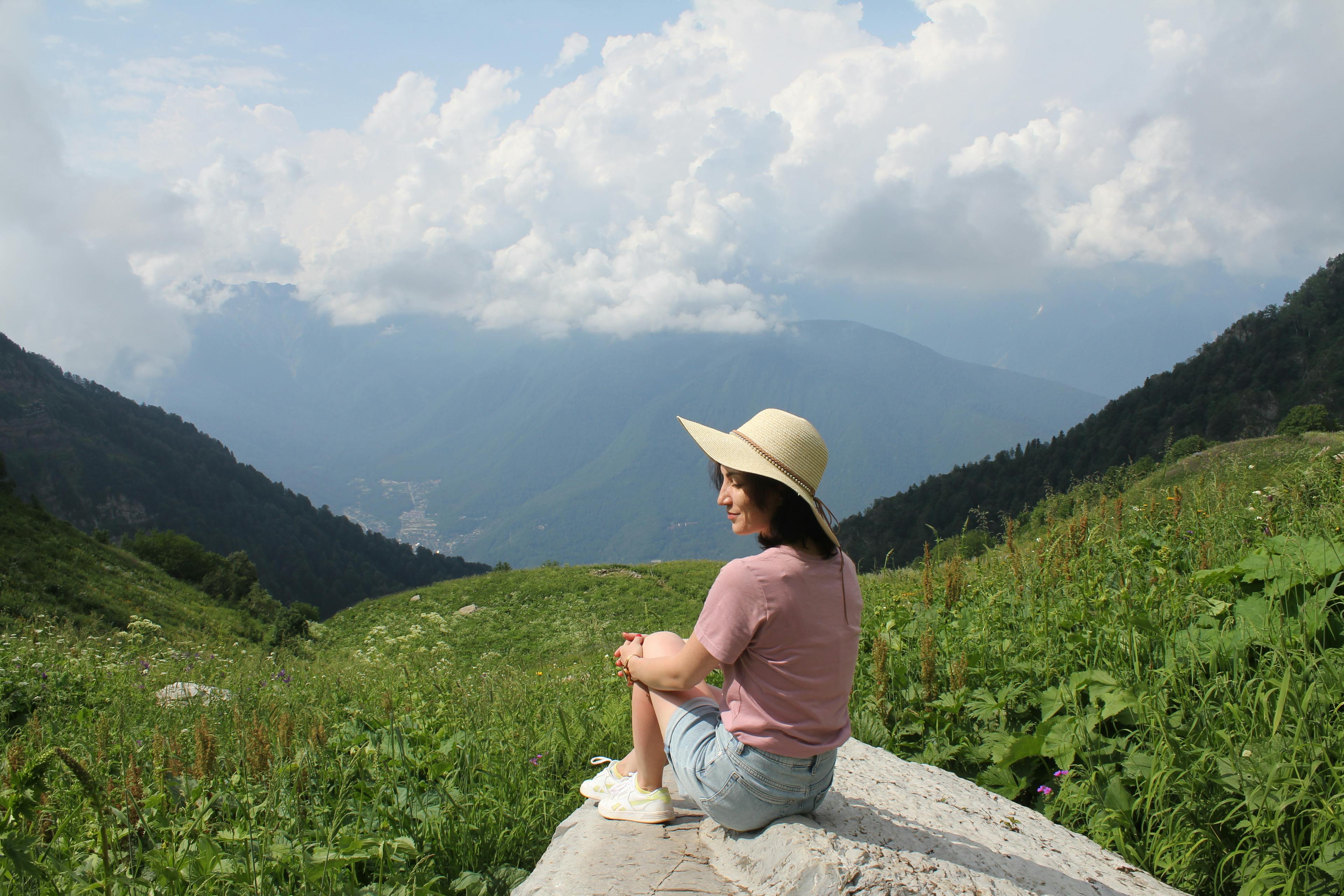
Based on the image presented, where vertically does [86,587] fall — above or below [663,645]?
Answer: above

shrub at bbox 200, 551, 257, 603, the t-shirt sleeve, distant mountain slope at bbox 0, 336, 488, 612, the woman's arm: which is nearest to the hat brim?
the t-shirt sleeve

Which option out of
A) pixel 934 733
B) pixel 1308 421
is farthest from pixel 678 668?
pixel 1308 421

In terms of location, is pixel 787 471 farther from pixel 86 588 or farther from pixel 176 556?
pixel 176 556

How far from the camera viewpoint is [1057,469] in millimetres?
77500

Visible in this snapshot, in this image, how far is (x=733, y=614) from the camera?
8.70 ft

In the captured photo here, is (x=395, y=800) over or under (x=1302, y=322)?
under

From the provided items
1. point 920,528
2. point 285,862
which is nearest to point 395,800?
point 285,862

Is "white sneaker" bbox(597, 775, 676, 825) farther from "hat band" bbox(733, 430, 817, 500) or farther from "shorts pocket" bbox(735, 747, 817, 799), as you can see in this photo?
"hat band" bbox(733, 430, 817, 500)

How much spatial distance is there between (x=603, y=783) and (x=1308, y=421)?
43417mm

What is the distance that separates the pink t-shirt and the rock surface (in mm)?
371

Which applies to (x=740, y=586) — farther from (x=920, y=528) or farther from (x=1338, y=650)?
(x=920, y=528)

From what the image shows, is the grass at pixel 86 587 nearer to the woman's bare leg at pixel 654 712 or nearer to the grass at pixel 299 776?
the grass at pixel 299 776

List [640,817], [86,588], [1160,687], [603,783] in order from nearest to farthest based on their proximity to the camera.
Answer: [640,817] → [603,783] → [1160,687] → [86,588]

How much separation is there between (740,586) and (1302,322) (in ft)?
387
